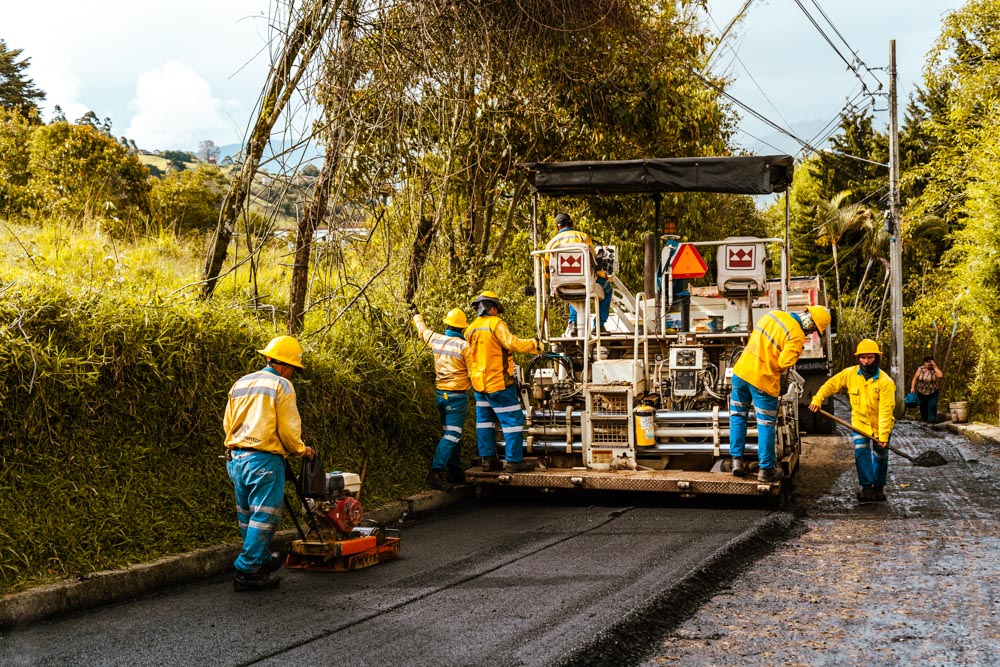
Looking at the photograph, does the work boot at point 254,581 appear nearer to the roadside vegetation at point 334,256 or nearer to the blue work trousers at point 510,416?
the roadside vegetation at point 334,256

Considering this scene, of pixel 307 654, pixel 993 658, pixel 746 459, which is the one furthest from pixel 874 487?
pixel 307 654

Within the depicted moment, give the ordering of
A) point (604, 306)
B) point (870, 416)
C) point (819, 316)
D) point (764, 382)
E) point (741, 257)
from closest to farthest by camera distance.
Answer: point (764, 382) → point (819, 316) → point (870, 416) → point (741, 257) → point (604, 306)

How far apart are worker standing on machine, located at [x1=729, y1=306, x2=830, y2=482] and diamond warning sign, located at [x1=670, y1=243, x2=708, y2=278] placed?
1487mm

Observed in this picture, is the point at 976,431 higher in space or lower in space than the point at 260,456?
lower

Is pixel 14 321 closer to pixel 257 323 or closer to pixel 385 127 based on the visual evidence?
pixel 257 323

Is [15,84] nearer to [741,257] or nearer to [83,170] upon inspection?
[83,170]

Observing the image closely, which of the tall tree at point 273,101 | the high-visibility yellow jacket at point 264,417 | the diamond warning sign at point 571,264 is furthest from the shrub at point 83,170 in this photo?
the high-visibility yellow jacket at point 264,417

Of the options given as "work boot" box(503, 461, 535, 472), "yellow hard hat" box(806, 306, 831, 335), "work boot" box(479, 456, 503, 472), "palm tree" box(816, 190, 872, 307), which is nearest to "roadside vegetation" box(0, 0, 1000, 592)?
"work boot" box(479, 456, 503, 472)

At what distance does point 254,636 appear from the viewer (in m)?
4.79

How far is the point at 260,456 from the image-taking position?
5.88 m

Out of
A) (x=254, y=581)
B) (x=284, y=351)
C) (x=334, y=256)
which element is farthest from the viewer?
(x=334, y=256)

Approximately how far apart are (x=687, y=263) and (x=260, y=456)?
18.3 ft

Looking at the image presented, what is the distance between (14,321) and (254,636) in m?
2.71

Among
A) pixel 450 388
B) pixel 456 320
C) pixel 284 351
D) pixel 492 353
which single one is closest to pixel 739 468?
pixel 492 353
